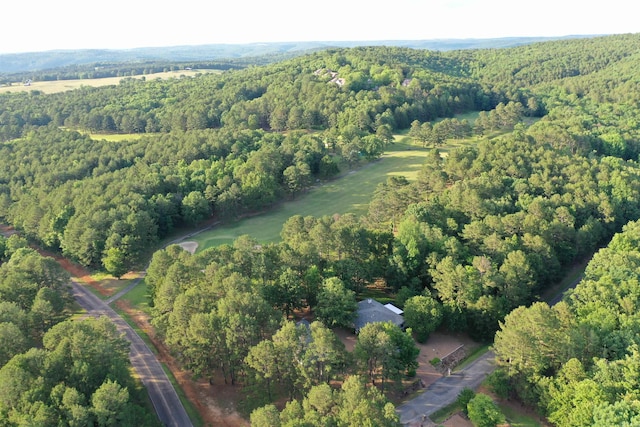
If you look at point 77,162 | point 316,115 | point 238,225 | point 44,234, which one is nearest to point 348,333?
point 238,225

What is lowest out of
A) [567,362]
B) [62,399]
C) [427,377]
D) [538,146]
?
[427,377]

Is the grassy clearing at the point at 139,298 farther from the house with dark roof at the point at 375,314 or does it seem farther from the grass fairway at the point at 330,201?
the house with dark roof at the point at 375,314

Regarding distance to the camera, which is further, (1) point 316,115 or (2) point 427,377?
(1) point 316,115

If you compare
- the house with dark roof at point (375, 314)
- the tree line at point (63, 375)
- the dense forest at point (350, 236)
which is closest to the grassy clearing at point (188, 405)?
the dense forest at point (350, 236)

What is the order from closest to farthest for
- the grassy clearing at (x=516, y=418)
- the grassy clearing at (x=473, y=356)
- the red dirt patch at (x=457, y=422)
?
the red dirt patch at (x=457, y=422)
the grassy clearing at (x=516, y=418)
the grassy clearing at (x=473, y=356)

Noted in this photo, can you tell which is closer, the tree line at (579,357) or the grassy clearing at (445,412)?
the tree line at (579,357)

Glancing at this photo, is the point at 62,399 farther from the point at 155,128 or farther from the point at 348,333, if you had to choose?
the point at 155,128

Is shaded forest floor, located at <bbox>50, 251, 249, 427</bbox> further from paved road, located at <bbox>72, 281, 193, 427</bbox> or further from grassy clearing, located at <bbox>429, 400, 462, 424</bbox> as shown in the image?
grassy clearing, located at <bbox>429, 400, 462, 424</bbox>
